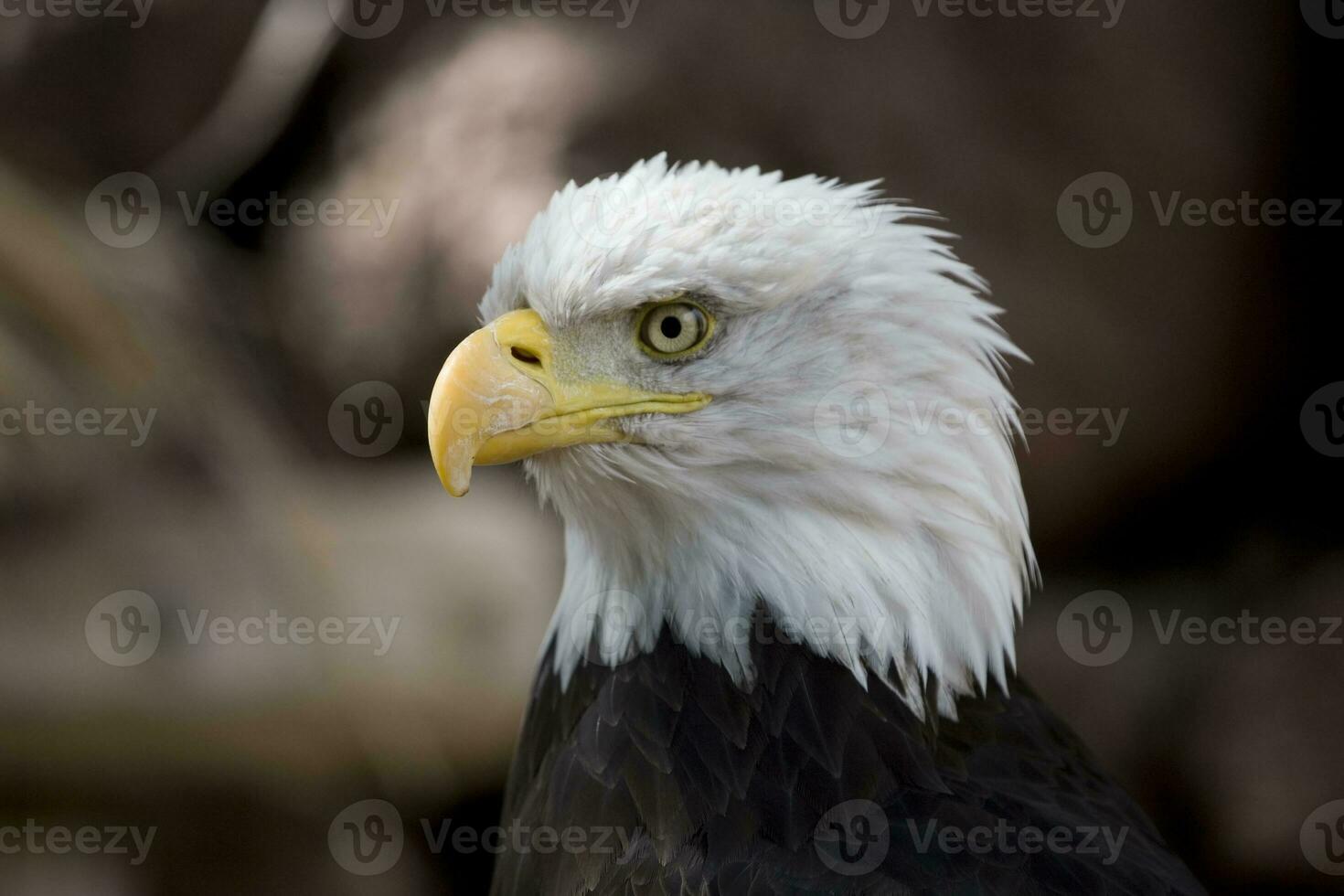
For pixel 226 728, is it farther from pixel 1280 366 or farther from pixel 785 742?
A: pixel 1280 366

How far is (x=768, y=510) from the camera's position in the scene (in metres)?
2.16

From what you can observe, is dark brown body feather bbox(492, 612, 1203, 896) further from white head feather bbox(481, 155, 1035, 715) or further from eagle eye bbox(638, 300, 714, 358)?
eagle eye bbox(638, 300, 714, 358)

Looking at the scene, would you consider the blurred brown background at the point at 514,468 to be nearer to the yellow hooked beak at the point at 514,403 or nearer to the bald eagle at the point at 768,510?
the bald eagle at the point at 768,510

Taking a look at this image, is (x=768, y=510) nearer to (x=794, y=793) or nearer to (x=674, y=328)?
(x=674, y=328)

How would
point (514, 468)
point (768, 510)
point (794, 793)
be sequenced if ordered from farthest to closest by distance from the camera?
point (514, 468)
point (768, 510)
point (794, 793)

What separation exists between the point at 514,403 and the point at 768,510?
1.60 ft

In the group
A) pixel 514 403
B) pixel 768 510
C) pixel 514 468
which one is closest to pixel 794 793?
pixel 768 510

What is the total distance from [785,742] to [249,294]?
359 centimetres

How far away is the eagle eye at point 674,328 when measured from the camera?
2080 mm

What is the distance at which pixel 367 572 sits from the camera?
4.30 m

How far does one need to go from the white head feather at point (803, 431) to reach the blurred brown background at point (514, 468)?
2158 millimetres

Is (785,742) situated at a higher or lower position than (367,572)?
lower

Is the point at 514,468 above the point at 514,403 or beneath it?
above

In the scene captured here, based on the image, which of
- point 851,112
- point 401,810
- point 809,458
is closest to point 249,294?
point 401,810
